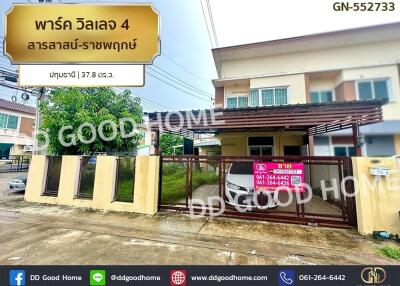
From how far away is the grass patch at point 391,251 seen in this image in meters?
3.52

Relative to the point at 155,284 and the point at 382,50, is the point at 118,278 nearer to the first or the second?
the point at 155,284

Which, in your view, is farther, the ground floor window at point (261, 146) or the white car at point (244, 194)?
the ground floor window at point (261, 146)

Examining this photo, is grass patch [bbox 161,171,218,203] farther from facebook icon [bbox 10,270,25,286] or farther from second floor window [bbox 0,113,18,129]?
second floor window [bbox 0,113,18,129]

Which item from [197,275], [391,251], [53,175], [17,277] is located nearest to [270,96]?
[391,251]

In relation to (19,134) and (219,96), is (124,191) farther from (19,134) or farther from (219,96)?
(19,134)

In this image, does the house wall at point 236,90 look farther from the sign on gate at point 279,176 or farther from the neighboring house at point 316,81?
the sign on gate at point 279,176

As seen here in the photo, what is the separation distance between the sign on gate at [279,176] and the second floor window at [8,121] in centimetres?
2733

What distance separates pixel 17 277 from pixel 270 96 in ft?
32.9

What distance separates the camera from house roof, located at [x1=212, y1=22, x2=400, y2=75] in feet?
19.1

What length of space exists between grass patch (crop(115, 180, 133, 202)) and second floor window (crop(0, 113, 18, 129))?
2336 centimetres

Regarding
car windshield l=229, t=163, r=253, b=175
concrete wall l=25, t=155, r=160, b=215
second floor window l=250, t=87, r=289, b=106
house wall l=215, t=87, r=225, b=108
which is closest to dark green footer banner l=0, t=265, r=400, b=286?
concrete wall l=25, t=155, r=160, b=215

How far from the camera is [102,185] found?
6.39 m

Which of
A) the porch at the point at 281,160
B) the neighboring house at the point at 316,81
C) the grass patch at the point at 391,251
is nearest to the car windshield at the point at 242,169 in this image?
the porch at the point at 281,160

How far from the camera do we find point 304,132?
885 cm
